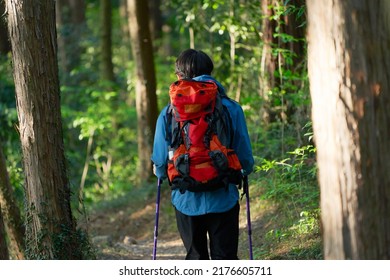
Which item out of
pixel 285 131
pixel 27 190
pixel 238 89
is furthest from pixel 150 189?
pixel 27 190

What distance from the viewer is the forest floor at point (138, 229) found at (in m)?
11.1

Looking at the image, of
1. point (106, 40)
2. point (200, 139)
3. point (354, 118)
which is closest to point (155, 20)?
point (106, 40)

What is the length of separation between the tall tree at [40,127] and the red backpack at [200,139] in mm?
1940

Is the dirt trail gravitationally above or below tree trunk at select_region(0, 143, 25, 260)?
below

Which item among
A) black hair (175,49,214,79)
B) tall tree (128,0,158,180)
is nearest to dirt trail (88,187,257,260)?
tall tree (128,0,158,180)

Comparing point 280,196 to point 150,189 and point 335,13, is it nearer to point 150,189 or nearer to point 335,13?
point 150,189

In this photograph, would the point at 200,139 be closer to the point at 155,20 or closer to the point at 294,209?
the point at 294,209

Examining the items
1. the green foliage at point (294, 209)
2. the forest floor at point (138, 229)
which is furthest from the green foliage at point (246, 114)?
the forest floor at point (138, 229)

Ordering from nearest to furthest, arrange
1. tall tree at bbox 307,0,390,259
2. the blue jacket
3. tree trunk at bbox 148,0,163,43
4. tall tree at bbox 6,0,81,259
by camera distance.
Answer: tall tree at bbox 307,0,390,259 < the blue jacket < tall tree at bbox 6,0,81,259 < tree trunk at bbox 148,0,163,43

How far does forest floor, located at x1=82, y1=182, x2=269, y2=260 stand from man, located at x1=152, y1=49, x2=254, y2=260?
3.18 m

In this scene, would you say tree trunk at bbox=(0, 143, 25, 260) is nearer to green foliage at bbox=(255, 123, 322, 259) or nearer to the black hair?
green foliage at bbox=(255, 123, 322, 259)

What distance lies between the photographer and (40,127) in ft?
26.0

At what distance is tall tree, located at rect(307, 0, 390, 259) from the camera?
17.0 feet

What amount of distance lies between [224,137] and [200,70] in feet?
1.99
